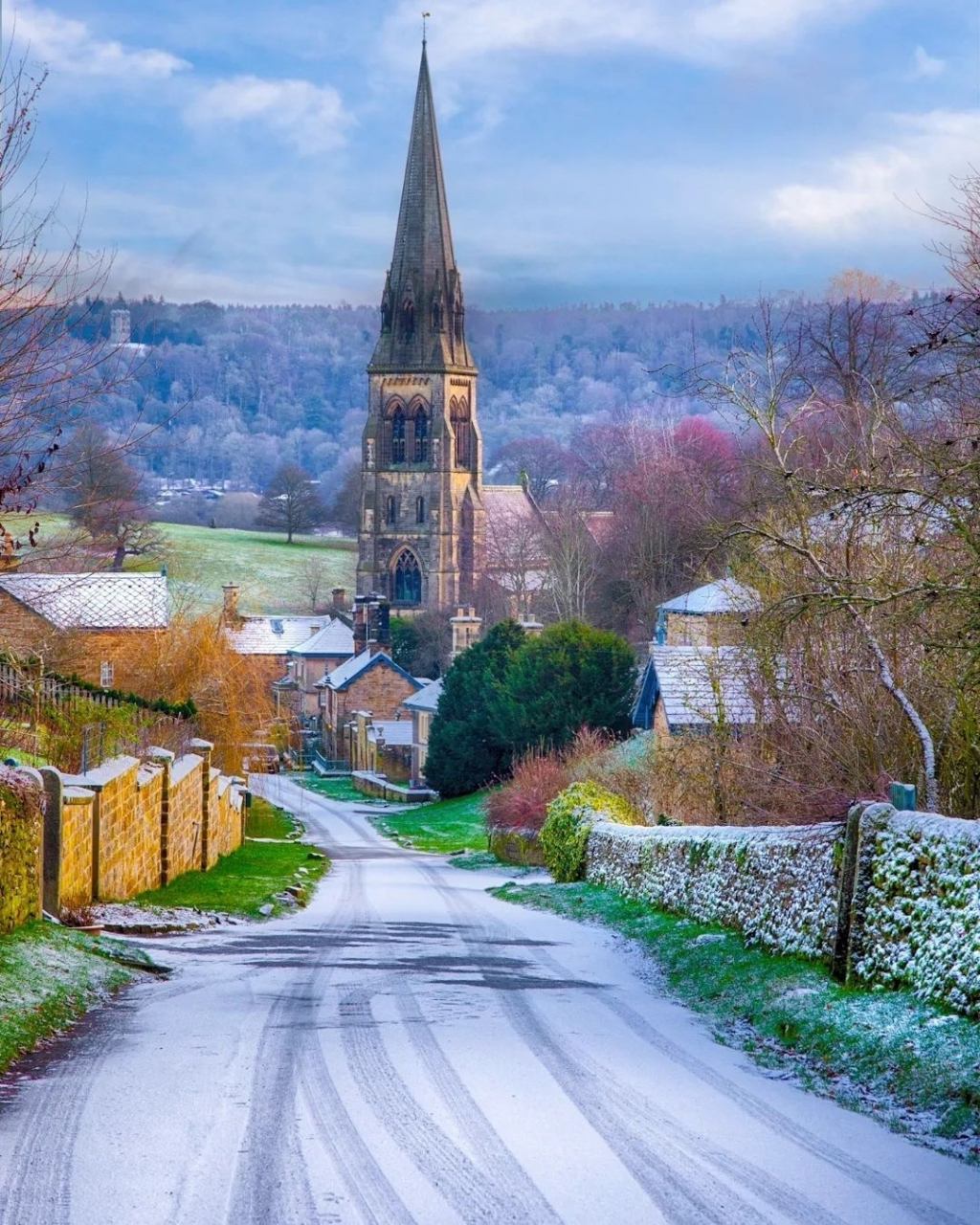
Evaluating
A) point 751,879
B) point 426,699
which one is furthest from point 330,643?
point 751,879

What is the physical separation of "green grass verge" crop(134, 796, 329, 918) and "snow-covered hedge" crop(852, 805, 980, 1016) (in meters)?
9.24

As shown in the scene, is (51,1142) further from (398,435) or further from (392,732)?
(398,435)

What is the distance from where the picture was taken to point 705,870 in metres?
17.4

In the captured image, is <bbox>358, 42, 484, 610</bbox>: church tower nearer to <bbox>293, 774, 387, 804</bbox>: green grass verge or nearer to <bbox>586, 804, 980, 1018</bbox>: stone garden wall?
<bbox>293, 774, 387, 804</bbox>: green grass verge

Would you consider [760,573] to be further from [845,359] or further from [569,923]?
[845,359]

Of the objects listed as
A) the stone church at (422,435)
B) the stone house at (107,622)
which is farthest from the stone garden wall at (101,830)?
the stone church at (422,435)

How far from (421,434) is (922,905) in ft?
369

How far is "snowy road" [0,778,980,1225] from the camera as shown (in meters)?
6.73

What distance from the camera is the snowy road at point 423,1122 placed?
22.1ft

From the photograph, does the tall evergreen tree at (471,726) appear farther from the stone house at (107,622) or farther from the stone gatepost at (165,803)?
the stone gatepost at (165,803)

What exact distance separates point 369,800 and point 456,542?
53.0m

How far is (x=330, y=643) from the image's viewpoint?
98000mm

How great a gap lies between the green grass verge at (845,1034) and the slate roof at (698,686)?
7562 millimetres

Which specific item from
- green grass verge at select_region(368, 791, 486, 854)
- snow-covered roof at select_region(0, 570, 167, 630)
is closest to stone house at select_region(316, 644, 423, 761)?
green grass verge at select_region(368, 791, 486, 854)
